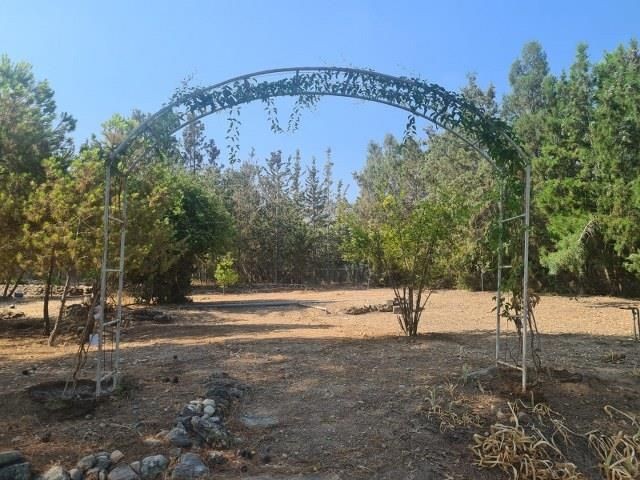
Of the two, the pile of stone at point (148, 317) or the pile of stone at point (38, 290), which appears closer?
the pile of stone at point (148, 317)

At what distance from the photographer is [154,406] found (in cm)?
462

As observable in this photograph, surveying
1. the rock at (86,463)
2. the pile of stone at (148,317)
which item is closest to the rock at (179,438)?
the rock at (86,463)

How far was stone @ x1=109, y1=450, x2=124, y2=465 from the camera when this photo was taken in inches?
137

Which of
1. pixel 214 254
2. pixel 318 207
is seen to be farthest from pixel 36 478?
pixel 318 207

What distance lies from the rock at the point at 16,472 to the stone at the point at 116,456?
492 mm

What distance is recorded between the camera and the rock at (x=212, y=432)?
150 inches

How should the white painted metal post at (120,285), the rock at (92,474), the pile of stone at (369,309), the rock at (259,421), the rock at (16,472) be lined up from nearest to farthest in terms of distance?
the rock at (16,472) < the rock at (92,474) < the rock at (259,421) < the white painted metal post at (120,285) < the pile of stone at (369,309)

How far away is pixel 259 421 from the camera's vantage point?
4.32m

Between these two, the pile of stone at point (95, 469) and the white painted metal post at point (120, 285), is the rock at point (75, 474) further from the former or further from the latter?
the white painted metal post at point (120, 285)

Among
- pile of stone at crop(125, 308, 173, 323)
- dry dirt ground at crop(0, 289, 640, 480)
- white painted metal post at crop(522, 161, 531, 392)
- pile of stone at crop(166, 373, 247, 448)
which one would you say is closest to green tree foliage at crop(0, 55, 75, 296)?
dry dirt ground at crop(0, 289, 640, 480)

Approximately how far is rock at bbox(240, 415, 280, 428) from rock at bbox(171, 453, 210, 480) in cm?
78

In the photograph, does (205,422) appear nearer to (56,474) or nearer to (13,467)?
(56,474)

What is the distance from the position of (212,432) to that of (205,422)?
0.13m

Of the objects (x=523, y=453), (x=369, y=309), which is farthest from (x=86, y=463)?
(x=369, y=309)
